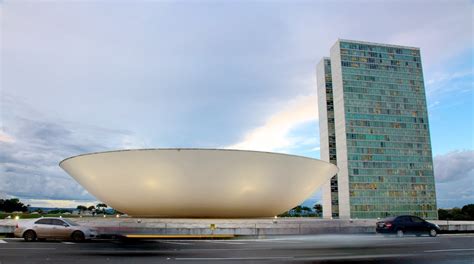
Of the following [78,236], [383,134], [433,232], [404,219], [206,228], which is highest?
[383,134]

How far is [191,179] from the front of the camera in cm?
2017

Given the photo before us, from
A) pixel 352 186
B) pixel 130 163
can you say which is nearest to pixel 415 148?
pixel 352 186

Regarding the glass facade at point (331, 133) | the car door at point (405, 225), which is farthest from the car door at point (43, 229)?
the glass facade at point (331, 133)

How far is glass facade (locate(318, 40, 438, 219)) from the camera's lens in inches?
3659

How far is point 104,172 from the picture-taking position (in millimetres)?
21422

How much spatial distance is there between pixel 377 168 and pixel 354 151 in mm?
7192

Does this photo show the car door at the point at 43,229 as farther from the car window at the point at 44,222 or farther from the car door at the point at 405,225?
the car door at the point at 405,225

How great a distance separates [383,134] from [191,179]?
3337 inches

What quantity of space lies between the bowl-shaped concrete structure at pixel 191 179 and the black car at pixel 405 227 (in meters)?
5.99

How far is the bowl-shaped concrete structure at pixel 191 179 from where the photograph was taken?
20.1m

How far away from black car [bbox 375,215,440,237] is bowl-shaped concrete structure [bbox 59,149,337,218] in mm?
5990

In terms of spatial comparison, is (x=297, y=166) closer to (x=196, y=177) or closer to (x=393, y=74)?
(x=196, y=177)

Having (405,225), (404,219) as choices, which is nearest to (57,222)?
(405,225)

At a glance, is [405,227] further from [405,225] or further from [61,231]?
[61,231]
